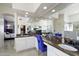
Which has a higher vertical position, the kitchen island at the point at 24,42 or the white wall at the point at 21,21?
the white wall at the point at 21,21

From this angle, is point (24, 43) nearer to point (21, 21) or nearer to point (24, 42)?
point (24, 42)

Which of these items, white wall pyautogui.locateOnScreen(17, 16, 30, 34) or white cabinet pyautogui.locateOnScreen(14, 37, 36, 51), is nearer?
white cabinet pyautogui.locateOnScreen(14, 37, 36, 51)

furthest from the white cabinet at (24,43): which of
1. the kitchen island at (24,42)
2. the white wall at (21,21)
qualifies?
the white wall at (21,21)

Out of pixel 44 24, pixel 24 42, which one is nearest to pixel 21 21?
pixel 24 42

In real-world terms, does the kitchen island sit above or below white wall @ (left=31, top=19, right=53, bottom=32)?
below

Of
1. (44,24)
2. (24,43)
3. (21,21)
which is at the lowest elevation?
(24,43)

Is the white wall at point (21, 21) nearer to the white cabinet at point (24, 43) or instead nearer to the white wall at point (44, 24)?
the white wall at point (44, 24)

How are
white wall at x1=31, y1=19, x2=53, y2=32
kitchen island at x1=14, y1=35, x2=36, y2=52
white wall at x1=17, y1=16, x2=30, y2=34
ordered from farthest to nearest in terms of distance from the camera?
white wall at x1=17, y1=16, x2=30, y2=34 → kitchen island at x1=14, y1=35, x2=36, y2=52 → white wall at x1=31, y1=19, x2=53, y2=32

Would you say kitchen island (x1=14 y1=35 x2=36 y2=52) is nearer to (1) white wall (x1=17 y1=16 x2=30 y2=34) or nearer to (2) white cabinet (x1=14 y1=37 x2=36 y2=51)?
(2) white cabinet (x1=14 y1=37 x2=36 y2=51)

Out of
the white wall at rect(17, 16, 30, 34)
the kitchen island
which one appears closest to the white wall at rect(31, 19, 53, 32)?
the white wall at rect(17, 16, 30, 34)

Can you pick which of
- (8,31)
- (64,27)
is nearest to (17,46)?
(64,27)

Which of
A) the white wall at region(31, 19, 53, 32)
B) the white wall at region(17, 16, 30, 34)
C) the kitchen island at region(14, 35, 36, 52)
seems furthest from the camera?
the white wall at region(17, 16, 30, 34)

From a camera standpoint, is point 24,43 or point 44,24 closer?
point 44,24

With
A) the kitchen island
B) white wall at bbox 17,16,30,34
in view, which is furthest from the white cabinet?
white wall at bbox 17,16,30,34
